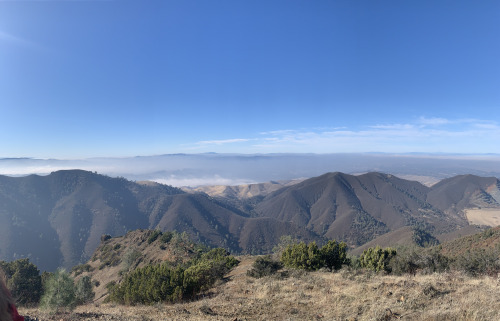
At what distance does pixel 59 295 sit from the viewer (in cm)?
1788

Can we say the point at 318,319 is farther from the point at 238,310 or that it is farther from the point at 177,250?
the point at 177,250

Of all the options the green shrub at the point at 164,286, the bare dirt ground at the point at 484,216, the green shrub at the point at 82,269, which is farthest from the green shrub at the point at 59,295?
the bare dirt ground at the point at 484,216

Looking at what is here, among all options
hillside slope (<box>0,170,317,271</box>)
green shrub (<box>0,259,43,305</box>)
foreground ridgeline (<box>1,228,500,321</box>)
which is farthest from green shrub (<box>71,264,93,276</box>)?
hillside slope (<box>0,170,317,271</box>)

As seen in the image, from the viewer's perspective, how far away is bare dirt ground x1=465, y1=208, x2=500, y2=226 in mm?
137500

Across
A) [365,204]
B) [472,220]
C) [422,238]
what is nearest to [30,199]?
[422,238]

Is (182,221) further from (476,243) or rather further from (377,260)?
(377,260)

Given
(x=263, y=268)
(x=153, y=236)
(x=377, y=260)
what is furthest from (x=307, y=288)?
(x=153, y=236)

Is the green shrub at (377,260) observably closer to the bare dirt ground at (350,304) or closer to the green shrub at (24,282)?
the bare dirt ground at (350,304)

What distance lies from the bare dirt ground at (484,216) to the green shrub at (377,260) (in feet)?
540

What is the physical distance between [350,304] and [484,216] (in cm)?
20646

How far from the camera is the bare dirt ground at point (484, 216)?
138 m

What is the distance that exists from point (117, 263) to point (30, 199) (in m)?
184

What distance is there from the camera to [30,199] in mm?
177625

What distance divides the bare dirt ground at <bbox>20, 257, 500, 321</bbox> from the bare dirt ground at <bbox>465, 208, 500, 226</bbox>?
17416cm
